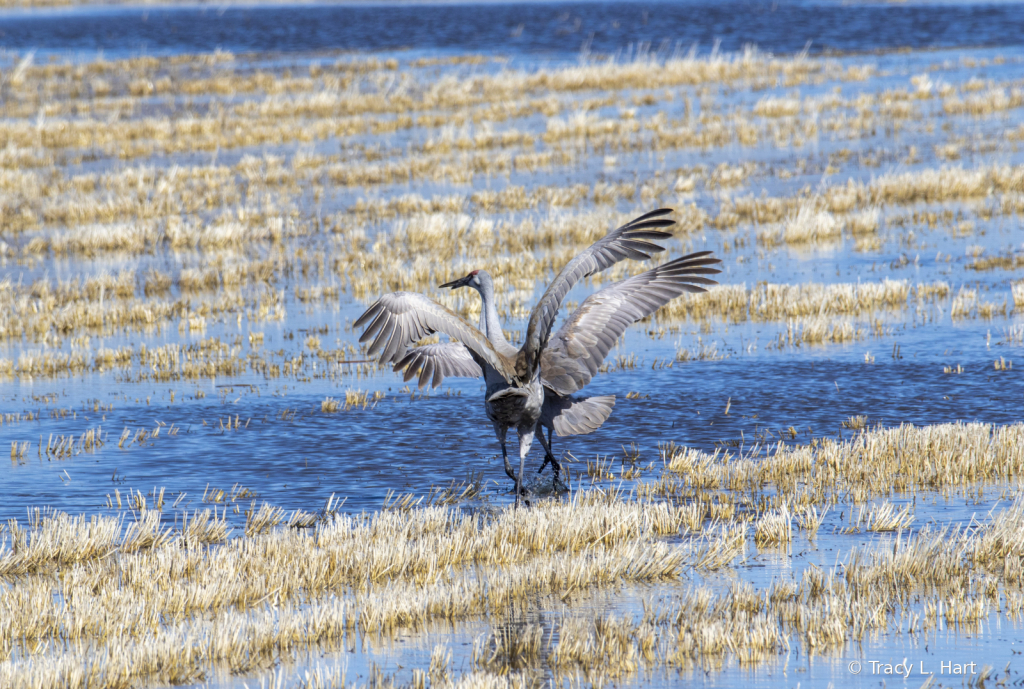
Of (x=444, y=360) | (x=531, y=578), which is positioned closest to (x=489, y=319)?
(x=444, y=360)

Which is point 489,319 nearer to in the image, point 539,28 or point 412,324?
point 412,324

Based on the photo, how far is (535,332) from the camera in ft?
26.5

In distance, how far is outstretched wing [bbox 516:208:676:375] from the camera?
25.1 ft

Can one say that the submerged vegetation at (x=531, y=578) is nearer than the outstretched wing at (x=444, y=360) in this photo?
Yes

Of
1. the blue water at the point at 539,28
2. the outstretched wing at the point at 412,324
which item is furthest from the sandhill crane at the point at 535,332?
the blue water at the point at 539,28

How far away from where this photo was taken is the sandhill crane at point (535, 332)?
26.0 feet

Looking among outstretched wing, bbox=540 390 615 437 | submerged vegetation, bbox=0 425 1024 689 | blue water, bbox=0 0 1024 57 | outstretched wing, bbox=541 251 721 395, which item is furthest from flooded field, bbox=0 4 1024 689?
blue water, bbox=0 0 1024 57

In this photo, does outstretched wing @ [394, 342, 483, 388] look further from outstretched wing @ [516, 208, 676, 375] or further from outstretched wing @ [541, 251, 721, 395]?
outstretched wing @ [516, 208, 676, 375]

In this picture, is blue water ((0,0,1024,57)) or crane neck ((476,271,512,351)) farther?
blue water ((0,0,1024,57))

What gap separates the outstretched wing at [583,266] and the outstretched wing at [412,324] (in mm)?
248

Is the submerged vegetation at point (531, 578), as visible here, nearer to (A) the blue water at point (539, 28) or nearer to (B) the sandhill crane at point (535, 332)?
(B) the sandhill crane at point (535, 332)

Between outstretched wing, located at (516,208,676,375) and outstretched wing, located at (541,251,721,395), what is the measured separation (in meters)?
0.70

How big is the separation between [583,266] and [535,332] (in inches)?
21.6

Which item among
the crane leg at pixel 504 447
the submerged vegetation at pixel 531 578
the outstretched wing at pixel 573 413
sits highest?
the outstretched wing at pixel 573 413
